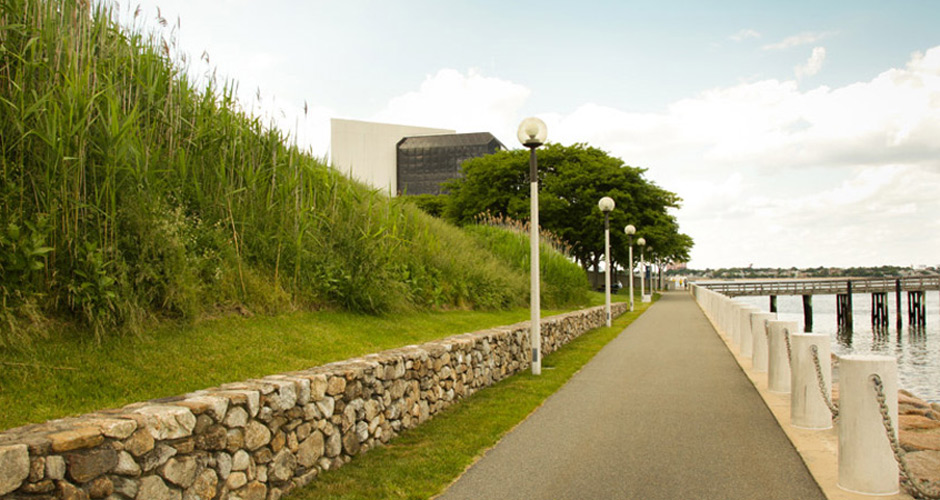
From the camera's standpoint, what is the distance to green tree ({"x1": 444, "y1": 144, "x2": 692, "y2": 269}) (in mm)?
47750

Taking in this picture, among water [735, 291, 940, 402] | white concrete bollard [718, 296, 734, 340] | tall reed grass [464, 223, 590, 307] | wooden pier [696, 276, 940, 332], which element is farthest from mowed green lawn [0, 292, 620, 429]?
wooden pier [696, 276, 940, 332]

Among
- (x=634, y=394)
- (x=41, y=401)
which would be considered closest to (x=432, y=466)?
(x=41, y=401)

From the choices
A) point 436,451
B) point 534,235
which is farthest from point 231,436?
point 534,235

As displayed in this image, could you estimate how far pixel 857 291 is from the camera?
62750mm

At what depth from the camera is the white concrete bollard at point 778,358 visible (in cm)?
864

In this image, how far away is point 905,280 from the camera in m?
66.7

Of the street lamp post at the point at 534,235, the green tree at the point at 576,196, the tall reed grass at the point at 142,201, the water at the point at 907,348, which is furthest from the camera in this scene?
the green tree at the point at 576,196

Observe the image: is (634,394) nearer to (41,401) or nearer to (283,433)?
(283,433)

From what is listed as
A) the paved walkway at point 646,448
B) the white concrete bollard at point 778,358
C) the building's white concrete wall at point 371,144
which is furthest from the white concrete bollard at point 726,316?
the building's white concrete wall at point 371,144

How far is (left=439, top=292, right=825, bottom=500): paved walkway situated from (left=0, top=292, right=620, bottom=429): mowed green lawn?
2.34 meters

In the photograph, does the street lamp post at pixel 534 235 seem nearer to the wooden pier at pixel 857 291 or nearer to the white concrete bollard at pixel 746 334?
the white concrete bollard at pixel 746 334

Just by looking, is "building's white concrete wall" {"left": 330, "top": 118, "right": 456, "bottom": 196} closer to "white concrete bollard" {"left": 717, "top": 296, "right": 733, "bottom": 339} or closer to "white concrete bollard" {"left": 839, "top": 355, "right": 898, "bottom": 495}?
"white concrete bollard" {"left": 717, "top": 296, "right": 733, "bottom": 339}

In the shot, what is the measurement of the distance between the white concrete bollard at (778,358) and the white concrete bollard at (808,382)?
1624mm

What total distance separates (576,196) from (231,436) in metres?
45.9
